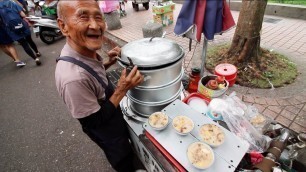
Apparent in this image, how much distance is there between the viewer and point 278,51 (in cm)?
439

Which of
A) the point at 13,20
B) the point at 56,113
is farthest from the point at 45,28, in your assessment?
the point at 56,113

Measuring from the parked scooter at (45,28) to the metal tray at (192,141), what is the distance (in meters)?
7.45

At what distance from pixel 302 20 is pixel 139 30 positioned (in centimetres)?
585

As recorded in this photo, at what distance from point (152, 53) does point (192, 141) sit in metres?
0.90

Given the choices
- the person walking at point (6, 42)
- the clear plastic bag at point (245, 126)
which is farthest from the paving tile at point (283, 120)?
the person walking at point (6, 42)

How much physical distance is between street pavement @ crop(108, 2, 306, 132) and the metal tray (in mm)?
1126

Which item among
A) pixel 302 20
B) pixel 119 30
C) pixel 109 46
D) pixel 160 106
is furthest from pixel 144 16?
pixel 160 106

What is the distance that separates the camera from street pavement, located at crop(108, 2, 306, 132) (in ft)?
9.21

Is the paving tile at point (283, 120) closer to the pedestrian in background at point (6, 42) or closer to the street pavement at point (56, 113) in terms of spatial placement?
the street pavement at point (56, 113)

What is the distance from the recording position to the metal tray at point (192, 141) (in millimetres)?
1422

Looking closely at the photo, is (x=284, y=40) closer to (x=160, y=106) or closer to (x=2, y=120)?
(x=160, y=106)

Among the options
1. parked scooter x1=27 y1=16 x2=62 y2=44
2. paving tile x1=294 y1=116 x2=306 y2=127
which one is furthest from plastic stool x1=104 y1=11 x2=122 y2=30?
paving tile x1=294 y1=116 x2=306 y2=127

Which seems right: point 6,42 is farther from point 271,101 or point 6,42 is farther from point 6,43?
point 271,101

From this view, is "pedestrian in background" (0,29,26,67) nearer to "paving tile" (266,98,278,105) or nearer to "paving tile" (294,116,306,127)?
"paving tile" (266,98,278,105)
